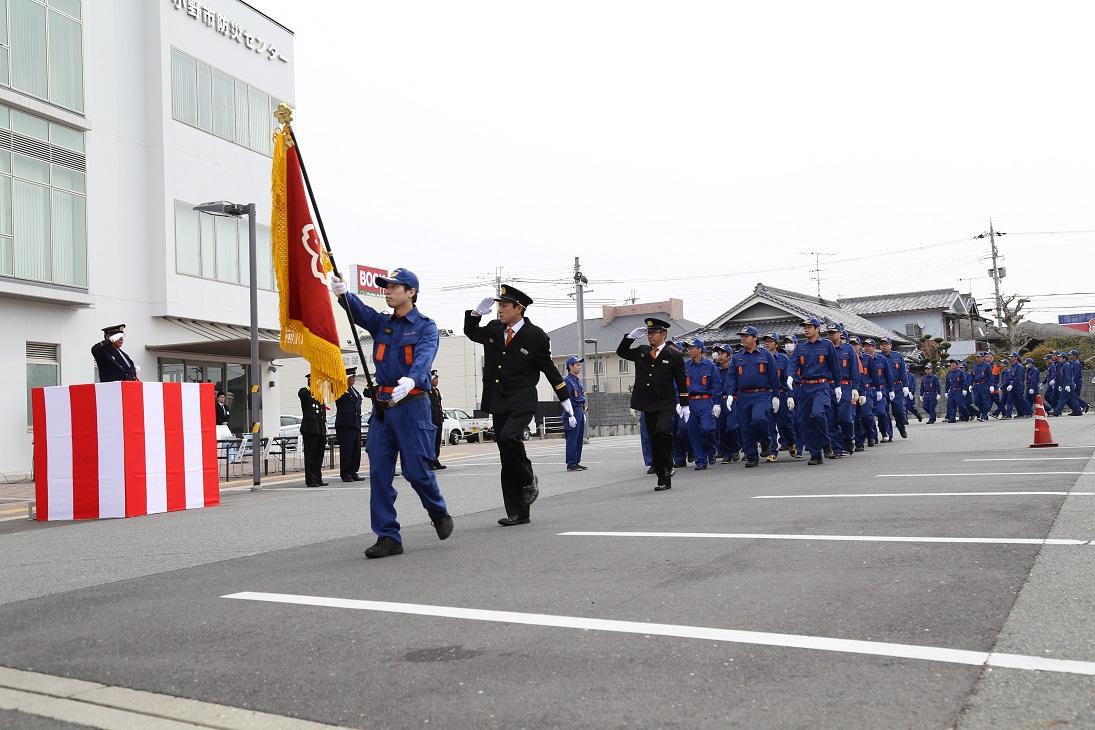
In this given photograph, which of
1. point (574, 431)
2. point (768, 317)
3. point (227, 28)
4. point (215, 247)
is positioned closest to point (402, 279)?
point (574, 431)

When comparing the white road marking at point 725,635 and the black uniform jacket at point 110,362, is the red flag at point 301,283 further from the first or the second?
the black uniform jacket at point 110,362

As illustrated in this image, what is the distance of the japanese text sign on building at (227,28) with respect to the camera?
25688mm

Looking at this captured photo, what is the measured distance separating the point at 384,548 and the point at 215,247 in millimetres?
21480

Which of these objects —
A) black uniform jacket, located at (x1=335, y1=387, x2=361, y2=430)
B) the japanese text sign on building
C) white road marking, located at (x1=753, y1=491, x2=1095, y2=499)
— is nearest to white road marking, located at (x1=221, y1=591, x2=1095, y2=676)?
white road marking, located at (x1=753, y1=491, x2=1095, y2=499)

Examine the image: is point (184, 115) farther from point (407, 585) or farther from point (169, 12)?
point (407, 585)

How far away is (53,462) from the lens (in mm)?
11688

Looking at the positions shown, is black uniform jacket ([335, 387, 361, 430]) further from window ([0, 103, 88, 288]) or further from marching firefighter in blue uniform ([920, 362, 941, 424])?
marching firefighter in blue uniform ([920, 362, 941, 424])

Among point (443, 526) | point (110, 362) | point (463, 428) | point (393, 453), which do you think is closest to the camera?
point (393, 453)

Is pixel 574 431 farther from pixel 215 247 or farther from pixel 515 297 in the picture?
pixel 215 247

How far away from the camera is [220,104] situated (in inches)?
1050

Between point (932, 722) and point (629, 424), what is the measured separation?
1659 inches

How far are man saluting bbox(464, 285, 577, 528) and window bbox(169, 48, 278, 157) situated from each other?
1695 centimetres

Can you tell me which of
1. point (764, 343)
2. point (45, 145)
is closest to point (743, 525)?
point (764, 343)

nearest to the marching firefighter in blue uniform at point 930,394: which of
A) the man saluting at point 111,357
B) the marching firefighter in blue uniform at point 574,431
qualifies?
the marching firefighter in blue uniform at point 574,431
